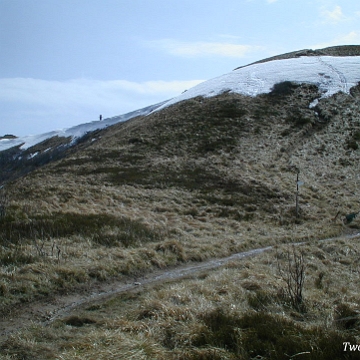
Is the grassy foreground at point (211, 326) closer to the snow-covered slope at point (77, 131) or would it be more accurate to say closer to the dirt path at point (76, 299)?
the dirt path at point (76, 299)

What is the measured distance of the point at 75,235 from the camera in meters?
13.5

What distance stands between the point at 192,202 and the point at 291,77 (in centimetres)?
3554

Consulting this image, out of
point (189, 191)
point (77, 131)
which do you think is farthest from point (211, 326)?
point (77, 131)

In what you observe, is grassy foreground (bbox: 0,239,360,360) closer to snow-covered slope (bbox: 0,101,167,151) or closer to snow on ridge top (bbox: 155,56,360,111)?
snow on ridge top (bbox: 155,56,360,111)

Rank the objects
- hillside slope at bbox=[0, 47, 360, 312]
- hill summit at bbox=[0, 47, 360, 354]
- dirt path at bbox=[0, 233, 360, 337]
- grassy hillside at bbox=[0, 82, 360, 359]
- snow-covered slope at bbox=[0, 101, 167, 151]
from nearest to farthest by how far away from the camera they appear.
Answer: dirt path at bbox=[0, 233, 360, 337], grassy hillside at bbox=[0, 82, 360, 359], hill summit at bbox=[0, 47, 360, 354], hillside slope at bbox=[0, 47, 360, 312], snow-covered slope at bbox=[0, 101, 167, 151]

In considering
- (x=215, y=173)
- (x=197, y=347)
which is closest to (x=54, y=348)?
(x=197, y=347)

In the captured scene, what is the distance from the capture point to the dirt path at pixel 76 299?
771 cm

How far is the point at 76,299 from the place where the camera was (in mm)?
9102

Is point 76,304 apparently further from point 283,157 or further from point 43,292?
point 283,157

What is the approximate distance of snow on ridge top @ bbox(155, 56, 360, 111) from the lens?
161 feet

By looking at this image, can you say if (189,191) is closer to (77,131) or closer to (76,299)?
(76,299)

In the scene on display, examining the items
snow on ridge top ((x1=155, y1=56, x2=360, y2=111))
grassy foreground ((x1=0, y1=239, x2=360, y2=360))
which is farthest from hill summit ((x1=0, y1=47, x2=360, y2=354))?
grassy foreground ((x1=0, y1=239, x2=360, y2=360))

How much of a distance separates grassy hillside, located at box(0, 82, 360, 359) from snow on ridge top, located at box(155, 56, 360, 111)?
2163 millimetres

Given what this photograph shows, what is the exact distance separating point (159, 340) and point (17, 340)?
225cm
